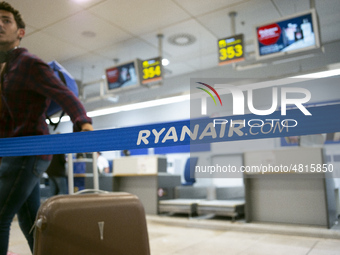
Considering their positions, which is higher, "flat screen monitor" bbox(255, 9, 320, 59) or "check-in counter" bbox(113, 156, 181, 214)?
"flat screen monitor" bbox(255, 9, 320, 59)

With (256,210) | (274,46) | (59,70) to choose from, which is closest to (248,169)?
(256,210)

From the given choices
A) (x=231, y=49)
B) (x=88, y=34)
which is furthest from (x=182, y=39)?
(x=88, y=34)

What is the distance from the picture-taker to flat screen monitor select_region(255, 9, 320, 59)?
388 cm

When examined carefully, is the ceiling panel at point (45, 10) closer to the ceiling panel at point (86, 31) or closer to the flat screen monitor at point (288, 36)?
the ceiling panel at point (86, 31)

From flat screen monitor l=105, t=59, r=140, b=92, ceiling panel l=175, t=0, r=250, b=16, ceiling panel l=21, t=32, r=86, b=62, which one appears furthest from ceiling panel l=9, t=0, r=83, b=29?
ceiling panel l=175, t=0, r=250, b=16

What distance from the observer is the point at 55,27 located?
16.3ft

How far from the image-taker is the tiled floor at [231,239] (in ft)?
8.04

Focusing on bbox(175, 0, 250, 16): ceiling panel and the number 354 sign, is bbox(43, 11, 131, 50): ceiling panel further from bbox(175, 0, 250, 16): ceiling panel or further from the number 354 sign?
the number 354 sign

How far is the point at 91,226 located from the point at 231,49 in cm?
382

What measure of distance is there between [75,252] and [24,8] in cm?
421

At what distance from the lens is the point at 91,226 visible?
3.93ft

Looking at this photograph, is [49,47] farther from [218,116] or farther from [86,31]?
[218,116]

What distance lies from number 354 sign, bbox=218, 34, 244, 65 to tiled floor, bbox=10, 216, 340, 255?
2.32 metres

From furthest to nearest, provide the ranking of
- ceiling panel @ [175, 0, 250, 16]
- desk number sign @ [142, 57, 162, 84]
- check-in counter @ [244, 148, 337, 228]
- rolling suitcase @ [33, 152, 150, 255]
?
desk number sign @ [142, 57, 162, 84] → ceiling panel @ [175, 0, 250, 16] → check-in counter @ [244, 148, 337, 228] → rolling suitcase @ [33, 152, 150, 255]
